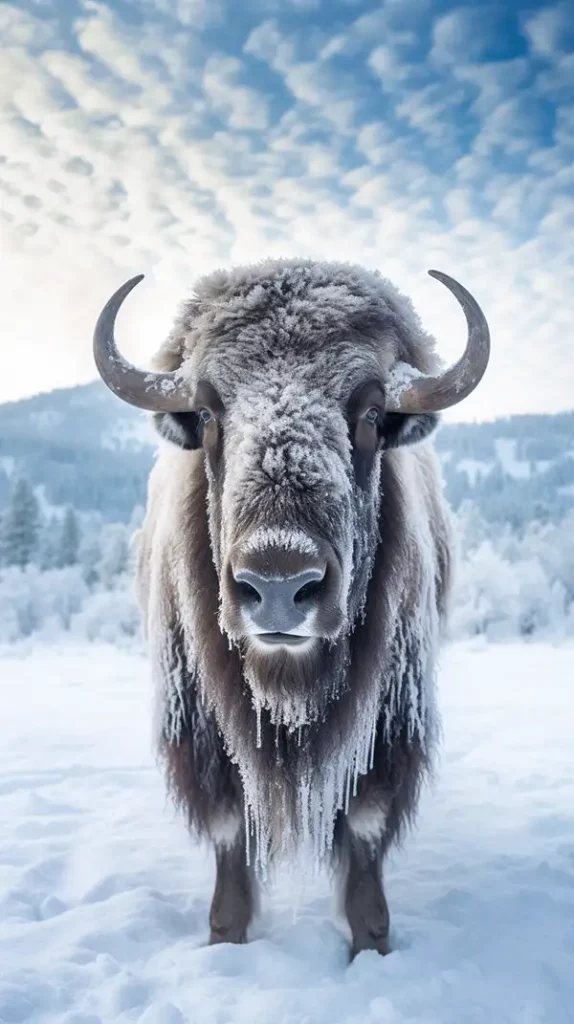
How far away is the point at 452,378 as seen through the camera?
267 cm

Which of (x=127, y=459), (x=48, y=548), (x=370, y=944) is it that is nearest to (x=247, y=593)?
(x=370, y=944)

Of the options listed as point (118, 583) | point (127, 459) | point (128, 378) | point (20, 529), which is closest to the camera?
point (128, 378)

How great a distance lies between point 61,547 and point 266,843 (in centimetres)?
3192

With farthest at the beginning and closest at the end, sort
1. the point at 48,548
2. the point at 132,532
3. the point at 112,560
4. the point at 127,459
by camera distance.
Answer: the point at 127,459
the point at 48,548
the point at 112,560
the point at 132,532

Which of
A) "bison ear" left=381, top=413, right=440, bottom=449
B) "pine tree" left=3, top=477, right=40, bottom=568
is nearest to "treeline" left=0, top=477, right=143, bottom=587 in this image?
"pine tree" left=3, top=477, right=40, bottom=568

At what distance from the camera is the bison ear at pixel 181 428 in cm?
287

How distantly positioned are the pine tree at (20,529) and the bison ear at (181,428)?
29690 millimetres

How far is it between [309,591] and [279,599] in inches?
5.1

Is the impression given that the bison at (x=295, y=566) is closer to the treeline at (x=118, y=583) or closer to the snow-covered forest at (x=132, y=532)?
the snow-covered forest at (x=132, y=532)

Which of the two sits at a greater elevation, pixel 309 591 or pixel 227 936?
pixel 309 591

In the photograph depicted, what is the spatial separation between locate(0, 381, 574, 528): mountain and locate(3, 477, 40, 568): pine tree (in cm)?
546

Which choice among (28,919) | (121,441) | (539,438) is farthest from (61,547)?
(539,438)

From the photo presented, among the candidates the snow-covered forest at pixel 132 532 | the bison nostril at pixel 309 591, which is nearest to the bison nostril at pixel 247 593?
the bison nostril at pixel 309 591

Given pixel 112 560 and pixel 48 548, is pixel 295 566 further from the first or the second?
pixel 48 548
